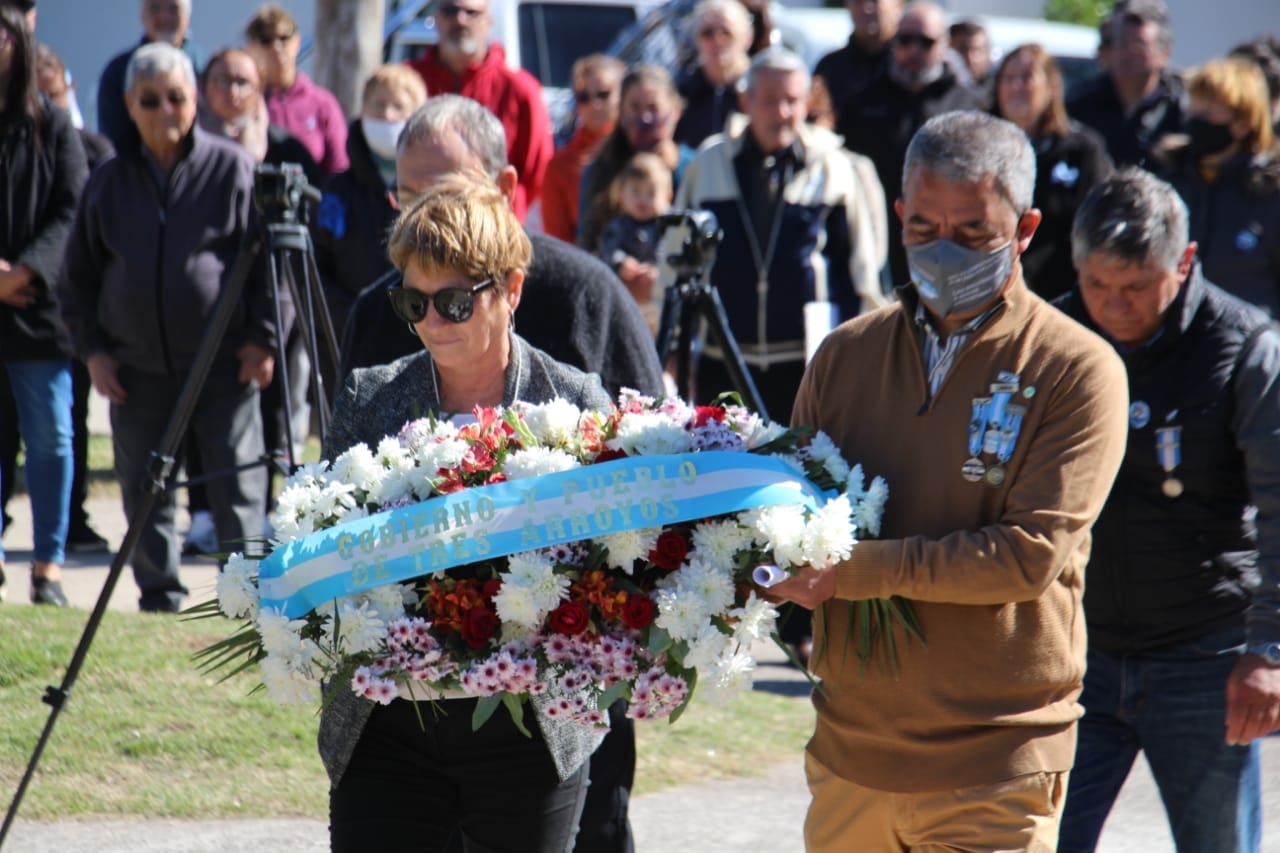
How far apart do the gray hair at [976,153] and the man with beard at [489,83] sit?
6.06 metres

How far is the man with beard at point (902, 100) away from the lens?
895 centimetres

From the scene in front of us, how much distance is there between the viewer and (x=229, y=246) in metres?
7.06

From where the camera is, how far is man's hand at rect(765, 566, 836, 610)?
2920 millimetres

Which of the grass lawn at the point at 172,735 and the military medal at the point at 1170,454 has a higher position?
the military medal at the point at 1170,454

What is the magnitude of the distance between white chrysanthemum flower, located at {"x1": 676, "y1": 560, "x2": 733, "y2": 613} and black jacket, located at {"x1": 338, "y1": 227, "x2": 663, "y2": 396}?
1247mm

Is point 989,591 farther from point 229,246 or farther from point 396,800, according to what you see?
point 229,246

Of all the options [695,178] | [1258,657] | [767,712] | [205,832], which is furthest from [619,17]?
[1258,657]

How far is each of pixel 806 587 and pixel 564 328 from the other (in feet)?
4.53

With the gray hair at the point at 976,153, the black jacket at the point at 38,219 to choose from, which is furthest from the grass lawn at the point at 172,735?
the gray hair at the point at 976,153

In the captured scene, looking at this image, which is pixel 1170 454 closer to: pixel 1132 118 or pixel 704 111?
pixel 1132 118

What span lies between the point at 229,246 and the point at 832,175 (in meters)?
Result: 2.55

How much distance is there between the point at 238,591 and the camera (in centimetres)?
298

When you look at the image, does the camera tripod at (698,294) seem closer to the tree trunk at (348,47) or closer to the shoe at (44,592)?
the shoe at (44,592)

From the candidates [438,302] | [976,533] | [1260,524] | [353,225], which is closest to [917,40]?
[353,225]
